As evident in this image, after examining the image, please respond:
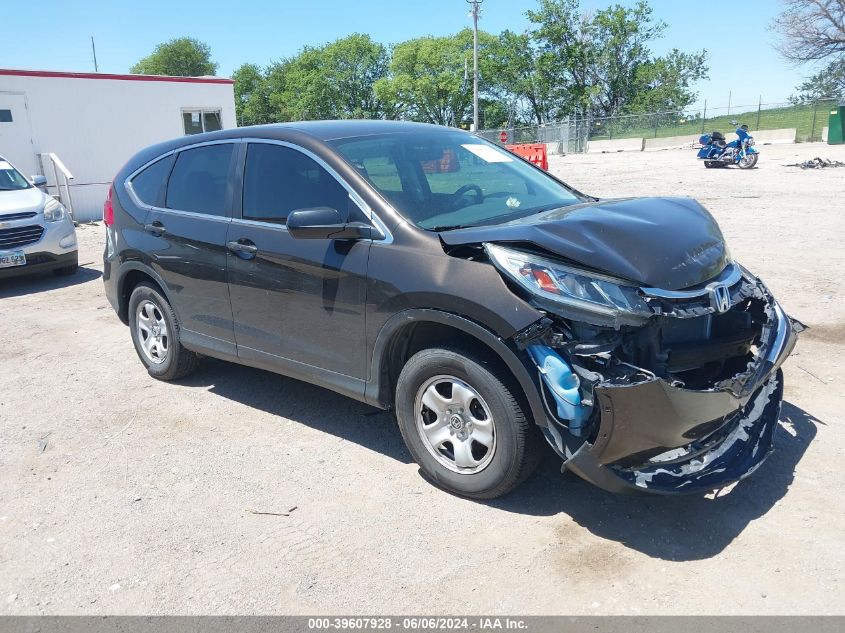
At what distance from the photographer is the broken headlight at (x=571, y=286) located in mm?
3119

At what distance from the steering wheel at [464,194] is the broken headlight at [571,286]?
2.92 ft

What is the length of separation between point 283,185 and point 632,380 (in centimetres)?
249

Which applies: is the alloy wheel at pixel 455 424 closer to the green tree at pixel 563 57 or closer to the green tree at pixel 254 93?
the green tree at pixel 563 57

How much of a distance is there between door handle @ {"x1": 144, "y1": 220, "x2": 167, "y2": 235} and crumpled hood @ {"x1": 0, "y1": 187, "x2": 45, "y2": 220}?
514cm

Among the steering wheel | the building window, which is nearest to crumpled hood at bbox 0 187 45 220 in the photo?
the steering wheel

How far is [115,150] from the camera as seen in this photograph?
1930 centimetres

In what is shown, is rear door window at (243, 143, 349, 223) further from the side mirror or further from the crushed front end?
the crushed front end

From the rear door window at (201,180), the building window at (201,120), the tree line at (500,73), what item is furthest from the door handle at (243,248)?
the tree line at (500,73)

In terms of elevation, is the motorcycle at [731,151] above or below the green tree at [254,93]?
below

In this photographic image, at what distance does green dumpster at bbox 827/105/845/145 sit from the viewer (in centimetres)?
2888

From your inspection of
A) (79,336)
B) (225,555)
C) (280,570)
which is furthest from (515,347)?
(79,336)

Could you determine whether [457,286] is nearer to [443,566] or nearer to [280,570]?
[443,566]

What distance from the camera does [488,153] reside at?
481cm

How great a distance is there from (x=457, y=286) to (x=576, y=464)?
3.23 ft
